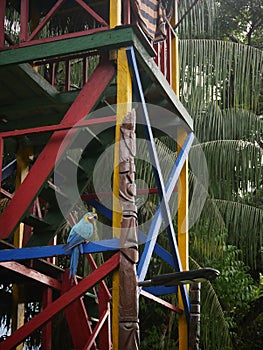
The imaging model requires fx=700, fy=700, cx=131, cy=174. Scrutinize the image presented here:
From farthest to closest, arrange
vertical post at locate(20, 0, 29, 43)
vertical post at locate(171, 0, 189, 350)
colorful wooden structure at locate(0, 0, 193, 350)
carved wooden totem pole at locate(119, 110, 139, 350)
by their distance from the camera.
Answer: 1. vertical post at locate(171, 0, 189, 350)
2. vertical post at locate(20, 0, 29, 43)
3. colorful wooden structure at locate(0, 0, 193, 350)
4. carved wooden totem pole at locate(119, 110, 139, 350)

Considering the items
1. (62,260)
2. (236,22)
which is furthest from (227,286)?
(236,22)

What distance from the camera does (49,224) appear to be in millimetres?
6914

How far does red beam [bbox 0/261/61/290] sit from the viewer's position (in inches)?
246

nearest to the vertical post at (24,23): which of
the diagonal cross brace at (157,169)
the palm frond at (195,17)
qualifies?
the diagonal cross brace at (157,169)

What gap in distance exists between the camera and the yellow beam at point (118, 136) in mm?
5184

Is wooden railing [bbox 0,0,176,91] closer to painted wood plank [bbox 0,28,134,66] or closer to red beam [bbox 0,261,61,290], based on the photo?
painted wood plank [bbox 0,28,134,66]

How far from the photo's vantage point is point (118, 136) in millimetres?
5512

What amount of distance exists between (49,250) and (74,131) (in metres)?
1.00

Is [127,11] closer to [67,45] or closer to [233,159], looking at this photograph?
[67,45]

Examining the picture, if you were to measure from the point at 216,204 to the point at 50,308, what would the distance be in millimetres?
6234

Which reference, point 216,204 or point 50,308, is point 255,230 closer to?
point 216,204

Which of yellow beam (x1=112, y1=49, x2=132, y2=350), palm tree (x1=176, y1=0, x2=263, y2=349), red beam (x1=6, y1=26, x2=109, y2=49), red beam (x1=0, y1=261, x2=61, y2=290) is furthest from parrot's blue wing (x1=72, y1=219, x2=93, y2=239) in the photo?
palm tree (x1=176, y1=0, x2=263, y2=349)

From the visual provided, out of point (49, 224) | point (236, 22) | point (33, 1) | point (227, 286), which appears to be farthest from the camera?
point (236, 22)

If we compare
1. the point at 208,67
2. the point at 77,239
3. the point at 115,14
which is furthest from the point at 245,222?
the point at 77,239
